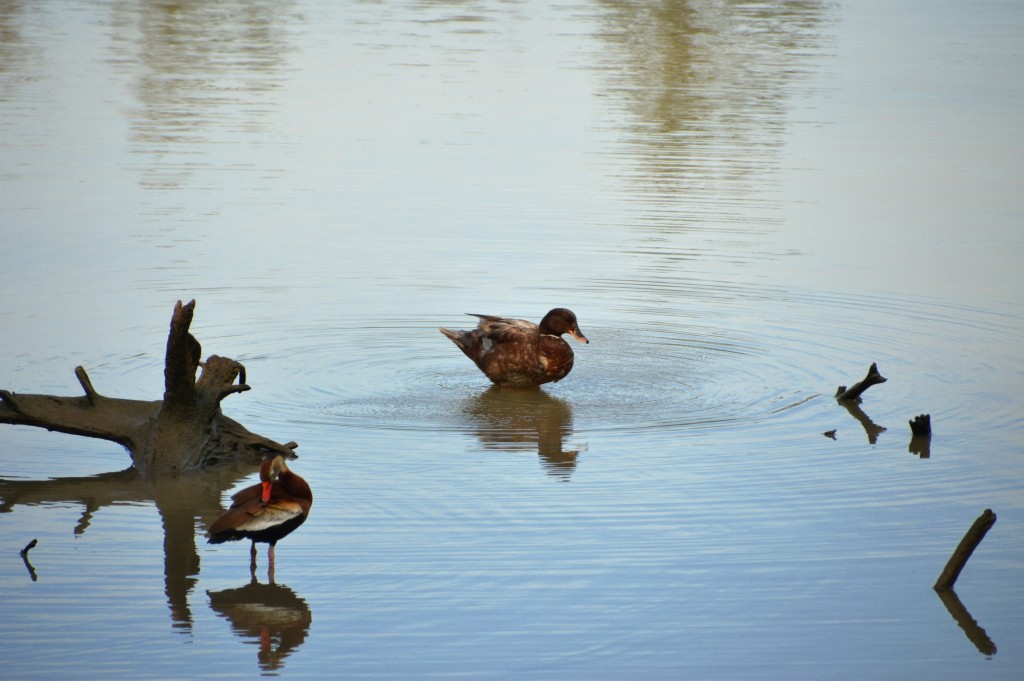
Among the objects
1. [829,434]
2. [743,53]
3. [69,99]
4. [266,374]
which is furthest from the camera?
[743,53]

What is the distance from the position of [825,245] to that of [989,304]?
2.65 m

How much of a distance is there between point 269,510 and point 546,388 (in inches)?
176

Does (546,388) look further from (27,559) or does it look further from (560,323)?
(27,559)

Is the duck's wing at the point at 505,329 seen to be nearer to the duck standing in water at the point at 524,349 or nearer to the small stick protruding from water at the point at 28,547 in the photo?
the duck standing in water at the point at 524,349

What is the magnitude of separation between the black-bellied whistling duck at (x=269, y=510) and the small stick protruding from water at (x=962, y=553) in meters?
2.99

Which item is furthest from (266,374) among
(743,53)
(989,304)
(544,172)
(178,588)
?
(743,53)

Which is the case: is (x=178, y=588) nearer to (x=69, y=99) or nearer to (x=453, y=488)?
(x=453, y=488)

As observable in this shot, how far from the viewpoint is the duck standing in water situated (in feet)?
34.2

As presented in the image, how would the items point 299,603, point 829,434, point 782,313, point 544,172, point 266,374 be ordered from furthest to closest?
1. point 544,172
2. point 782,313
3. point 266,374
4. point 829,434
5. point 299,603

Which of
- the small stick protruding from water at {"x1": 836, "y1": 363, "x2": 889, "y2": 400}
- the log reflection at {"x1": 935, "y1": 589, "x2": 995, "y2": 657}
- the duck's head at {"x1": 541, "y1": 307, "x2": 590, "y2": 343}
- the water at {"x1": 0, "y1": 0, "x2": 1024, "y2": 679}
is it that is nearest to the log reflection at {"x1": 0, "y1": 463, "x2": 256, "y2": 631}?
the water at {"x1": 0, "y1": 0, "x2": 1024, "y2": 679}

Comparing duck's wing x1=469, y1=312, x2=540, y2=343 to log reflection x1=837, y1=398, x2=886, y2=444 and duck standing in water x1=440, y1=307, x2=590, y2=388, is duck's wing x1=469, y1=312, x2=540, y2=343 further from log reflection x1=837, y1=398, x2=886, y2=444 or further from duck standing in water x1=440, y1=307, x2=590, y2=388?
log reflection x1=837, y1=398, x2=886, y2=444

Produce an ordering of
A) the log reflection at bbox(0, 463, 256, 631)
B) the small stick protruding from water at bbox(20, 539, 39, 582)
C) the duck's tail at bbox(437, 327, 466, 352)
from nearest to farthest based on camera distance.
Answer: the small stick protruding from water at bbox(20, 539, 39, 582)
the log reflection at bbox(0, 463, 256, 631)
the duck's tail at bbox(437, 327, 466, 352)

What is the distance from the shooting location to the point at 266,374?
34.4 ft

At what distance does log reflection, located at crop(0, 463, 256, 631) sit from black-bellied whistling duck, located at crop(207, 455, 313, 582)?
437 mm
